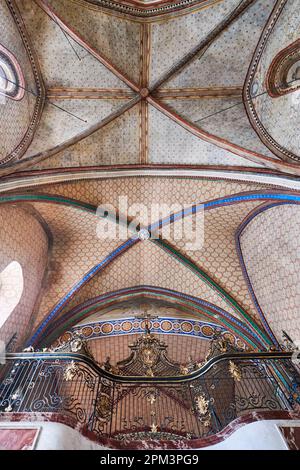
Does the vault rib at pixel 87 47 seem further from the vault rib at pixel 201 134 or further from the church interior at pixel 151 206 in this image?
the vault rib at pixel 201 134

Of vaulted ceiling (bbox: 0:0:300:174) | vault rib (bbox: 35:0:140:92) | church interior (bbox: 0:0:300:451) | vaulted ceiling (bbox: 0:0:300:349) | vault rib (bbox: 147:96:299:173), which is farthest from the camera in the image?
vault rib (bbox: 147:96:299:173)

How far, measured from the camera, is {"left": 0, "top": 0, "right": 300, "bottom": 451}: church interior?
619 centimetres

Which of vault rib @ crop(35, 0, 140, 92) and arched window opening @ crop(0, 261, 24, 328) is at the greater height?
vault rib @ crop(35, 0, 140, 92)

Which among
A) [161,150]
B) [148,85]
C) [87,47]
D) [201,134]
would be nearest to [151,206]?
[161,150]

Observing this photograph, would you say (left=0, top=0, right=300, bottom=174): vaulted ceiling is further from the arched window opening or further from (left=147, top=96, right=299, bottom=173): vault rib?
the arched window opening

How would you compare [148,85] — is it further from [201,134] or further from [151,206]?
[151,206]

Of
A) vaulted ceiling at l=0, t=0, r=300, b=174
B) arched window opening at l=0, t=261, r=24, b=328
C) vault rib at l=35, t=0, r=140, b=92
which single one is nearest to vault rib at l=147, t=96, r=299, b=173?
vaulted ceiling at l=0, t=0, r=300, b=174

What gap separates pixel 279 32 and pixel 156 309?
8.51 metres

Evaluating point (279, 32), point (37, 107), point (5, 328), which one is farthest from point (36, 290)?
point (279, 32)

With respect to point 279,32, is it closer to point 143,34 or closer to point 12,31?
point 143,34

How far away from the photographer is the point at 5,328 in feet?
23.1

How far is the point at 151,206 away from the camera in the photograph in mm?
9328

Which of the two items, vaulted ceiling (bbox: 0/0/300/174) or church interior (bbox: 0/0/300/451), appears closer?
church interior (bbox: 0/0/300/451)
